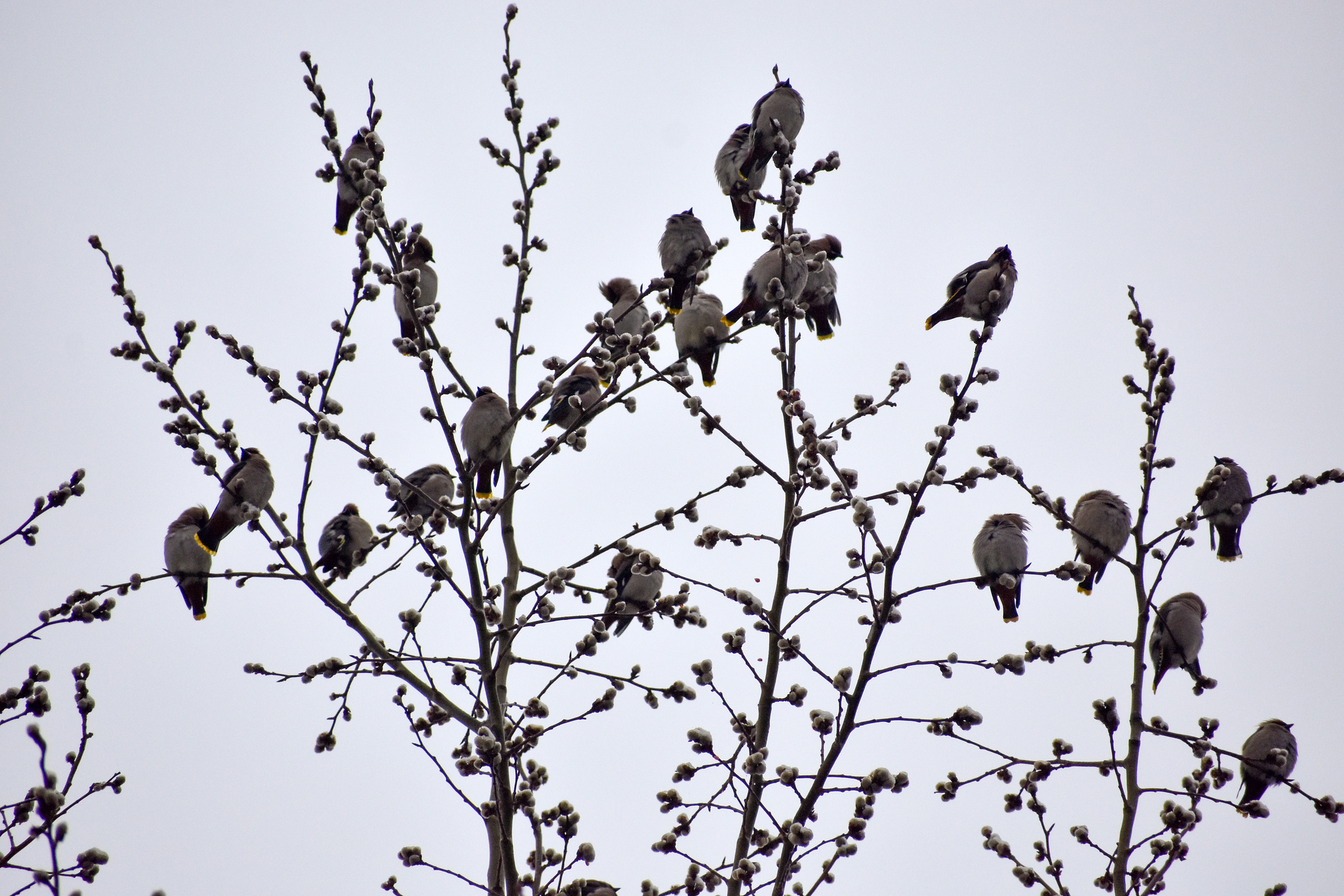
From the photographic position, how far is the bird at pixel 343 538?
532 cm

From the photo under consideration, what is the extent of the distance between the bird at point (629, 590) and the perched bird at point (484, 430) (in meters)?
0.59

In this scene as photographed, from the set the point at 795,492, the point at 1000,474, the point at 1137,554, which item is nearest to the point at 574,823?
the point at 795,492

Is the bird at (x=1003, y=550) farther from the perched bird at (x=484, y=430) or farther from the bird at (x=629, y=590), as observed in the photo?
the perched bird at (x=484, y=430)

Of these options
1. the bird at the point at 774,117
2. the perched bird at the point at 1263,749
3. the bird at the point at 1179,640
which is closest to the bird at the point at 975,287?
the bird at the point at 774,117

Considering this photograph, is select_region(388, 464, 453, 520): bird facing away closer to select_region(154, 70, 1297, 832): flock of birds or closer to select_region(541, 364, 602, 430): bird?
select_region(154, 70, 1297, 832): flock of birds

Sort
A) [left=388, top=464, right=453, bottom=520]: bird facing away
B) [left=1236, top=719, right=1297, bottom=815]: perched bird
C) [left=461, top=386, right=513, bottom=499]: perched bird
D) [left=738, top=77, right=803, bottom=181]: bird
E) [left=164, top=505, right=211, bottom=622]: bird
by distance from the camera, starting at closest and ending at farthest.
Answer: [left=461, top=386, right=513, bottom=499]: perched bird → [left=1236, top=719, right=1297, bottom=815]: perched bird → [left=164, top=505, right=211, bottom=622]: bird → [left=738, top=77, right=803, bottom=181]: bird → [left=388, top=464, right=453, bottom=520]: bird facing away

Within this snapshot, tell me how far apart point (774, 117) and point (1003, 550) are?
2502 mm

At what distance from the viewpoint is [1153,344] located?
400 centimetres

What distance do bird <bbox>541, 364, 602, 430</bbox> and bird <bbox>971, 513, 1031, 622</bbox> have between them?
6.35 ft

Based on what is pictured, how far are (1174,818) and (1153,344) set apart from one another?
1.72 meters

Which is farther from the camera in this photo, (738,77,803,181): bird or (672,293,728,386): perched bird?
(738,77,803,181): bird

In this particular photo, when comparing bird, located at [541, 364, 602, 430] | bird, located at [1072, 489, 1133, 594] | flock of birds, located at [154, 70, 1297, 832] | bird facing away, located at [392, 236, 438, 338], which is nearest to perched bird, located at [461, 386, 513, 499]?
flock of birds, located at [154, 70, 1297, 832]

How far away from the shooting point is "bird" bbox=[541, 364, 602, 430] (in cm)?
535

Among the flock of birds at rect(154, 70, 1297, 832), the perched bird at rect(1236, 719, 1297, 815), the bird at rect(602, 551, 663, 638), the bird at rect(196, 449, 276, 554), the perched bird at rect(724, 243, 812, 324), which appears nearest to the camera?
the bird at rect(602, 551, 663, 638)
